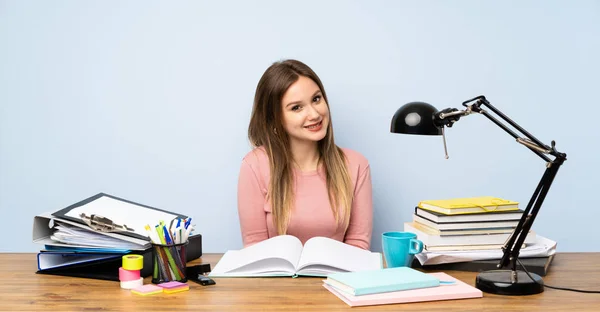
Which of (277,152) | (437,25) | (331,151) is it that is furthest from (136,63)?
(437,25)

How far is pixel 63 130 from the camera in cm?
254

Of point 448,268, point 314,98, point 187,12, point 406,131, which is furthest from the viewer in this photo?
point 187,12

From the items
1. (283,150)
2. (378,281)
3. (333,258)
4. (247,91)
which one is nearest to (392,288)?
(378,281)

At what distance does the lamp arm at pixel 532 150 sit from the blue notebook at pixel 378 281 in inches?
7.3

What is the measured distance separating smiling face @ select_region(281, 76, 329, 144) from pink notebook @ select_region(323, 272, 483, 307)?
91 cm

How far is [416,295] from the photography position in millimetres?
1310

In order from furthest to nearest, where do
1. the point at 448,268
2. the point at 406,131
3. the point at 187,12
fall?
1. the point at 187,12
2. the point at 448,268
3. the point at 406,131

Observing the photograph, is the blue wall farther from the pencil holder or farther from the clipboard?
the pencil holder

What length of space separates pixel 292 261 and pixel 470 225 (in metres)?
0.47

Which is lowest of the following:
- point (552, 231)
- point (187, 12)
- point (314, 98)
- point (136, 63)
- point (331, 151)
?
point (552, 231)

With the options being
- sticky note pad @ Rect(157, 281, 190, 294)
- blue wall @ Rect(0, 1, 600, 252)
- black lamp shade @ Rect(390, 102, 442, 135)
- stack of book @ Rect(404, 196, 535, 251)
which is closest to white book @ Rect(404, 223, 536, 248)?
stack of book @ Rect(404, 196, 535, 251)

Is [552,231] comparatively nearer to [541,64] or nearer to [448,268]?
[541,64]

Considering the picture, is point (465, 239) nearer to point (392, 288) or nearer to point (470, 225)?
point (470, 225)

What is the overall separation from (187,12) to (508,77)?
4.35 feet
